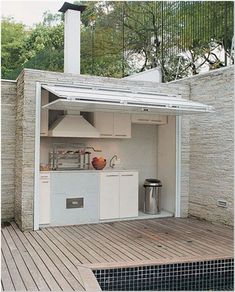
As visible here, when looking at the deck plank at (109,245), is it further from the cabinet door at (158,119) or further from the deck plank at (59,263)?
the cabinet door at (158,119)

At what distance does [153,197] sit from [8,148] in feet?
12.6

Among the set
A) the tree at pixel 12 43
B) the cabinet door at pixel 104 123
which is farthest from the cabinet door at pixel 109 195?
the tree at pixel 12 43

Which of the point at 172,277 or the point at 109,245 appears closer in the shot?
the point at 172,277

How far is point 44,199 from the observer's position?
765 cm

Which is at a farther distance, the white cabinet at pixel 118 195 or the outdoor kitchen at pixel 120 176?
the white cabinet at pixel 118 195

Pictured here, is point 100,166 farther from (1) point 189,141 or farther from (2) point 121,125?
(1) point 189,141

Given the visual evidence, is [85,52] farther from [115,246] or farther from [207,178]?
[115,246]

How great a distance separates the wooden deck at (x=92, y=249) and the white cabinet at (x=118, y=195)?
12.6 inches

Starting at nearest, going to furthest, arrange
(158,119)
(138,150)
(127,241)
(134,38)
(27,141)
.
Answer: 1. (127,241)
2. (27,141)
3. (158,119)
4. (138,150)
5. (134,38)

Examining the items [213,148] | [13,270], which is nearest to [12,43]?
[213,148]

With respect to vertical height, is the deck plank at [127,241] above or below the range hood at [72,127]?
below

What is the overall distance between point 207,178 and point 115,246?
331 centimetres

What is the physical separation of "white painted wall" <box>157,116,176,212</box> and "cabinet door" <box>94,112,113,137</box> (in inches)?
66.7

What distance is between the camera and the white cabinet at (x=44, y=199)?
7617 millimetres
